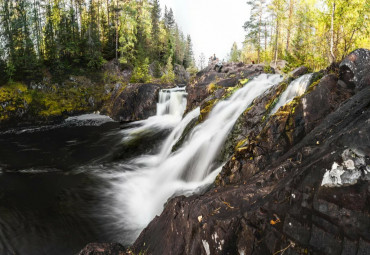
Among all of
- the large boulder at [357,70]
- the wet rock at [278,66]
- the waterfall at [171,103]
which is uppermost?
the wet rock at [278,66]

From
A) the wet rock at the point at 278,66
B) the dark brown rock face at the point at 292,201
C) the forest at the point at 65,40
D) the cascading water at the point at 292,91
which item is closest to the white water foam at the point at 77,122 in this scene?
the forest at the point at 65,40

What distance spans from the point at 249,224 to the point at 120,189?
6465 millimetres

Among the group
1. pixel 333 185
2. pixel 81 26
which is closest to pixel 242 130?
pixel 333 185

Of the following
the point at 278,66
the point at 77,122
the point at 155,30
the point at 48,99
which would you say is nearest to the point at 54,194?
the point at 77,122

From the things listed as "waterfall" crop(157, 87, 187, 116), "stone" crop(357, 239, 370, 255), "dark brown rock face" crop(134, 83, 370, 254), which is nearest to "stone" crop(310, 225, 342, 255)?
"dark brown rock face" crop(134, 83, 370, 254)

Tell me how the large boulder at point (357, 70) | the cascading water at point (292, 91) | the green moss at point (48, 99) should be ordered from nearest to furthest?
1. the large boulder at point (357, 70)
2. the cascading water at point (292, 91)
3. the green moss at point (48, 99)

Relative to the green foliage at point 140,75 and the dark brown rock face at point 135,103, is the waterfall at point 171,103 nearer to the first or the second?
the dark brown rock face at point 135,103

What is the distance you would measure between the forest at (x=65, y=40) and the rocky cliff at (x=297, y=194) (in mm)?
25666

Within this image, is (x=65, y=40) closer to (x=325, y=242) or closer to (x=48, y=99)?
(x=48, y=99)

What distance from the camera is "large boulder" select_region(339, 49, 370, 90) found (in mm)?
4316

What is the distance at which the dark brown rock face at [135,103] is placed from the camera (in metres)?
20.9

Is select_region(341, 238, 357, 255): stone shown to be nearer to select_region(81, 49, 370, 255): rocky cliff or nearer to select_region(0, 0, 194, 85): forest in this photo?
select_region(81, 49, 370, 255): rocky cliff

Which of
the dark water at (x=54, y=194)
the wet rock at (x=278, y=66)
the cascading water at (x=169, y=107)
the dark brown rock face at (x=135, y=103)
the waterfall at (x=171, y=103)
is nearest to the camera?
the dark water at (x=54, y=194)

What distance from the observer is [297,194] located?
262 centimetres
